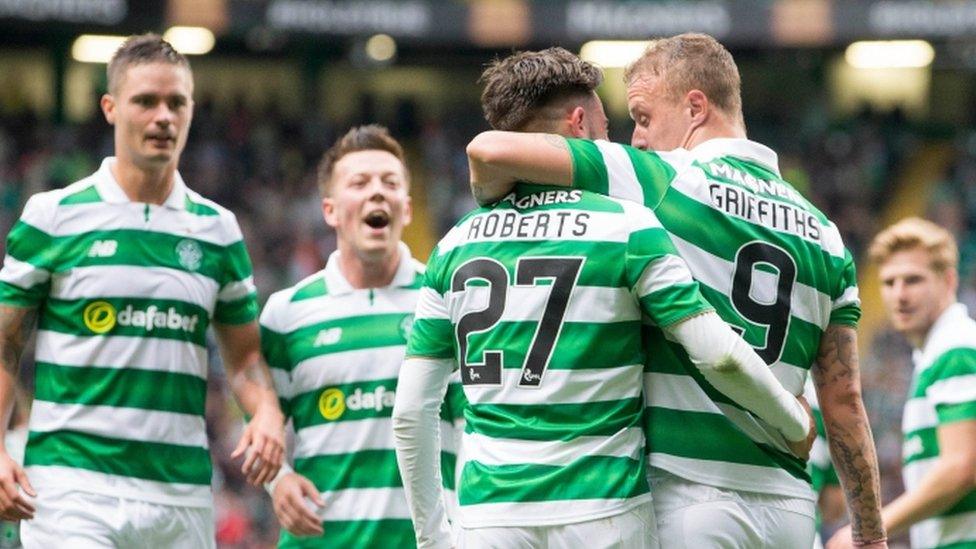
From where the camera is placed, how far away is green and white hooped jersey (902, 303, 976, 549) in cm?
626

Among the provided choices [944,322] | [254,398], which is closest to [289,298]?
[254,398]

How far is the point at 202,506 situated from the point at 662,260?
2457 mm

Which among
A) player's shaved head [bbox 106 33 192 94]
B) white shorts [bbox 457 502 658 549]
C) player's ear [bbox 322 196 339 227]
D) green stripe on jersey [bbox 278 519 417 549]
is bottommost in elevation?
white shorts [bbox 457 502 658 549]

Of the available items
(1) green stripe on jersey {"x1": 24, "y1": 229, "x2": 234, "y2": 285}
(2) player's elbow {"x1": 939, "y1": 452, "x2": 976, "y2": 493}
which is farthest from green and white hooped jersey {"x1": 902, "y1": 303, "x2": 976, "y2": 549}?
(1) green stripe on jersey {"x1": 24, "y1": 229, "x2": 234, "y2": 285}

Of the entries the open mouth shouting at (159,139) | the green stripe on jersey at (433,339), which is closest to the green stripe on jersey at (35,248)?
the open mouth shouting at (159,139)

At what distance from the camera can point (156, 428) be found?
576cm

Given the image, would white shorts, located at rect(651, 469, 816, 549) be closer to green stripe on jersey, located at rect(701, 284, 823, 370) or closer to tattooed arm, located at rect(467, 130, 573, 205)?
green stripe on jersey, located at rect(701, 284, 823, 370)

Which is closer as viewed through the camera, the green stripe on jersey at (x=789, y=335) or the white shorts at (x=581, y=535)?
the white shorts at (x=581, y=535)

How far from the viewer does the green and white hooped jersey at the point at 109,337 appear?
5.66m

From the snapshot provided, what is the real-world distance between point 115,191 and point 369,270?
1.15m

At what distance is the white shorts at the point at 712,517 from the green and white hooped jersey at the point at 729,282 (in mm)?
35

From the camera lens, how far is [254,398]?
5.98 meters

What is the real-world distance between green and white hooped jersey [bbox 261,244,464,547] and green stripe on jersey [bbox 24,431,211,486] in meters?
0.64

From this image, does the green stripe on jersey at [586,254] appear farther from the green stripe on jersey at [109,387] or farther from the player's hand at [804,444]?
the green stripe on jersey at [109,387]
